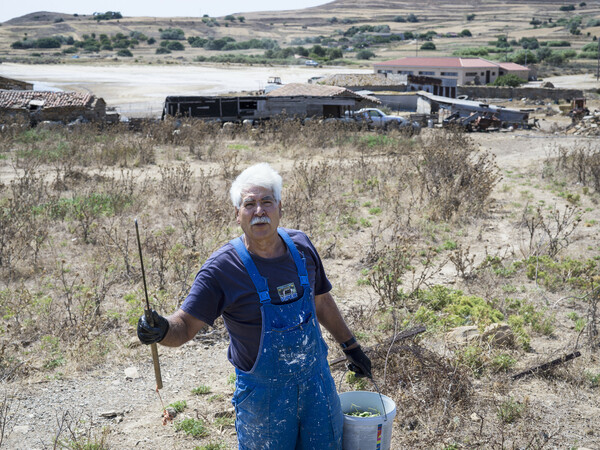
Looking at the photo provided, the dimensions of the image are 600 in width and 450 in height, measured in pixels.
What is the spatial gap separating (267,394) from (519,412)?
254 centimetres

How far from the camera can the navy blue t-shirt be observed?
279 centimetres

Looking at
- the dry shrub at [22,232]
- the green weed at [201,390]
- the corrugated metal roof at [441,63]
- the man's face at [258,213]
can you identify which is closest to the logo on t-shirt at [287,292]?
the man's face at [258,213]

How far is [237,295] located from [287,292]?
235 millimetres

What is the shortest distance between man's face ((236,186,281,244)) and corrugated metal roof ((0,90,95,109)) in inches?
846

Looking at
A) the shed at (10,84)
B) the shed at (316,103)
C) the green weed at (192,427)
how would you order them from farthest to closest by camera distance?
the shed at (10,84)
the shed at (316,103)
the green weed at (192,427)

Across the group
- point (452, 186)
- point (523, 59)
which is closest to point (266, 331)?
point (452, 186)

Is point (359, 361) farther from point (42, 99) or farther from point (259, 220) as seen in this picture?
point (42, 99)

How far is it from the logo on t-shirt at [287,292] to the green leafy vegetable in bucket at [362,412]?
0.83 meters

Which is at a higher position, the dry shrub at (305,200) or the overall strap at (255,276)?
the overall strap at (255,276)

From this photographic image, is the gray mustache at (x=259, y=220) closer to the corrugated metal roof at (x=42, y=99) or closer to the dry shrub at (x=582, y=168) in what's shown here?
the dry shrub at (x=582, y=168)

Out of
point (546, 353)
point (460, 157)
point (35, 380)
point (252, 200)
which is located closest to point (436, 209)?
point (460, 157)

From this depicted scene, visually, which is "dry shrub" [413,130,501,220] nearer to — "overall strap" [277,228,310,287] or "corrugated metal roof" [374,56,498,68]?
"overall strap" [277,228,310,287]

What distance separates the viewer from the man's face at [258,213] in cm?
288

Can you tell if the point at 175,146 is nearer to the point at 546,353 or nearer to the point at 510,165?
the point at 510,165
